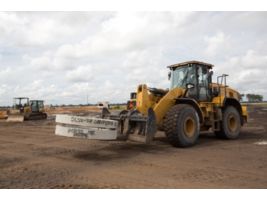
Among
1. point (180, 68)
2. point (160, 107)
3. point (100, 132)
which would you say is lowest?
point (100, 132)

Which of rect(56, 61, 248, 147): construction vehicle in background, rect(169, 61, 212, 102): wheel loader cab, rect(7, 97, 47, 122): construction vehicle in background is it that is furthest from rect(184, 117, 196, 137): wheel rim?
rect(7, 97, 47, 122): construction vehicle in background

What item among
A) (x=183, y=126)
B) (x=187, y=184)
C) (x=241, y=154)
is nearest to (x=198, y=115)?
(x=183, y=126)

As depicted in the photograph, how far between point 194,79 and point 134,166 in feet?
14.8

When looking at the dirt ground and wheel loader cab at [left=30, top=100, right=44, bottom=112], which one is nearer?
the dirt ground

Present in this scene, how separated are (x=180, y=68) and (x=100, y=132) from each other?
4.33 m

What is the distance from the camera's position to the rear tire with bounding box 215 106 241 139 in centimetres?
991

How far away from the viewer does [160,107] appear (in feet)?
26.7

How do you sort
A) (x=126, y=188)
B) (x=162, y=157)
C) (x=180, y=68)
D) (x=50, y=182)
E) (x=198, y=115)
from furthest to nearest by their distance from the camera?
1. (x=180, y=68)
2. (x=198, y=115)
3. (x=162, y=157)
4. (x=50, y=182)
5. (x=126, y=188)

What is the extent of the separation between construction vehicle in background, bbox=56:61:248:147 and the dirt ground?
22.2 inches

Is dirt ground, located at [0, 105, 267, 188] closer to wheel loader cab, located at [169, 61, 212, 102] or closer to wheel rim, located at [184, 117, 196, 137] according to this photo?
wheel rim, located at [184, 117, 196, 137]

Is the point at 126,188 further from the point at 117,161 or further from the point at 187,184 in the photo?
the point at 117,161

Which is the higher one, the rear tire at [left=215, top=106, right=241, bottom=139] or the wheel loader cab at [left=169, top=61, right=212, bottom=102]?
the wheel loader cab at [left=169, top=61, right=212, bottom=102]

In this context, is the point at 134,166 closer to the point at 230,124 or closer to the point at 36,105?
the point at 230,124

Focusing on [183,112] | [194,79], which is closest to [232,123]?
[194,79]
